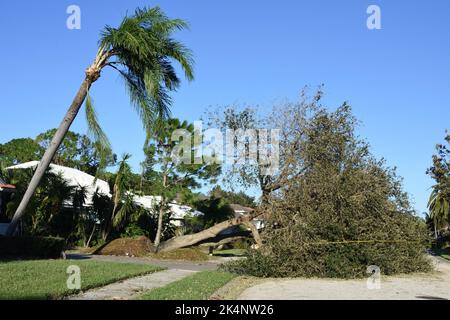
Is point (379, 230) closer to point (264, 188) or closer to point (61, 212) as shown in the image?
point (264, 188)

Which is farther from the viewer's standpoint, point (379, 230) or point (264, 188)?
point (264, 188)

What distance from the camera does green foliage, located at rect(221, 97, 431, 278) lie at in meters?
15.5

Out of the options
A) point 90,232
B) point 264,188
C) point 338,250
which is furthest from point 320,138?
point 90,232

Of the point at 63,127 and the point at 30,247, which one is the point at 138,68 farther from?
the point at 30,247

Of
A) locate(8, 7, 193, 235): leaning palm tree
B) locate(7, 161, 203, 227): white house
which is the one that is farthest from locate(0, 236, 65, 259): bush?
locate(7, 161, 203, 227): white house

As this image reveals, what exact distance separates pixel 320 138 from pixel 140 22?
7822 mm

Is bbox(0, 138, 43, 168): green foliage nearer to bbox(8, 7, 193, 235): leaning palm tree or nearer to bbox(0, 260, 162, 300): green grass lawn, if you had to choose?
bbox(8, 7, 193, 235): leaning palm tree

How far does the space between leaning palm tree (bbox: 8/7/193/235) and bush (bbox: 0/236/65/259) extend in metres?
0.69

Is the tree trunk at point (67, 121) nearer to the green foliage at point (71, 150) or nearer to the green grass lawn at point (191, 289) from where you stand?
the green grass lawn at point (191, 289)

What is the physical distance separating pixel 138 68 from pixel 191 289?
8.90 metres

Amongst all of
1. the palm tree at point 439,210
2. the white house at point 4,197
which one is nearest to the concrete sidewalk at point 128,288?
the white house at point 4,197

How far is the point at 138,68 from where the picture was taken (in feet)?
57.7

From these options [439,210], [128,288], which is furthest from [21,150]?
[128,288]
